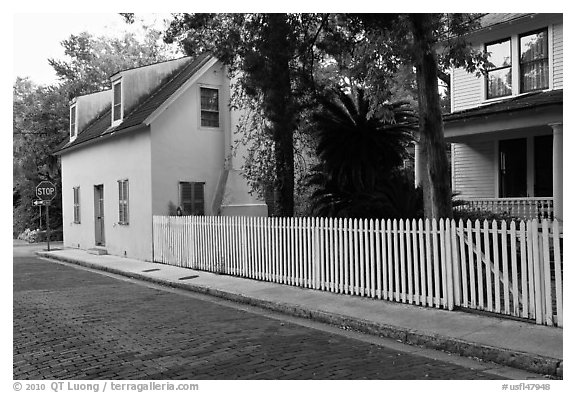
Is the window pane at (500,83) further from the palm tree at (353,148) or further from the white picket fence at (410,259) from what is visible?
the white picket fence at (410,259)

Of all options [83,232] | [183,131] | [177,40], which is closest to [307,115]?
[177,40]

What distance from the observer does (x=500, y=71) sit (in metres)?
16.4

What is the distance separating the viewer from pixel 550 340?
6.17 m

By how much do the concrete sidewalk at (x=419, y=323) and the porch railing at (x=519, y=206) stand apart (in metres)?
5.79

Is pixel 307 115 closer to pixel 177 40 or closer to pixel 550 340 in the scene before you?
pixel 177 40

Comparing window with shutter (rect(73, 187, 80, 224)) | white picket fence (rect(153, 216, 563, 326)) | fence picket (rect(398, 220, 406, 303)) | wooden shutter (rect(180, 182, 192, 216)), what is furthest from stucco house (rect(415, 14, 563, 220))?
window with shutter (rect(73, 187, 80, 224))

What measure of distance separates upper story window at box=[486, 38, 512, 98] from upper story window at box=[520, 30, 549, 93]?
1.31ft

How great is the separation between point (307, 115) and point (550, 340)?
838 cm

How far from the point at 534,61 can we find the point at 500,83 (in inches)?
47.5

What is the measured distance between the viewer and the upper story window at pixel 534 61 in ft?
50.0

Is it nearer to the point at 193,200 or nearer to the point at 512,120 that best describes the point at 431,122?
the point at 512,120

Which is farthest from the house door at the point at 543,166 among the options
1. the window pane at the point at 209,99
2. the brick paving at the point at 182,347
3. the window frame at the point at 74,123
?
the window frame at the point at 74,123

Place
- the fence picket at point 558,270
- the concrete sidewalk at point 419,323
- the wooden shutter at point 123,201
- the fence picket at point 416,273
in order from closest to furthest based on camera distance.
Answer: the concrete sidewalk at point 419,323 < the fence picket at point 558,270 < the fence picket at point 416,273 < the wooden shutter at point 123,201

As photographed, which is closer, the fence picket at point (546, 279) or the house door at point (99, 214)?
the fence picket at point (546, 279)
